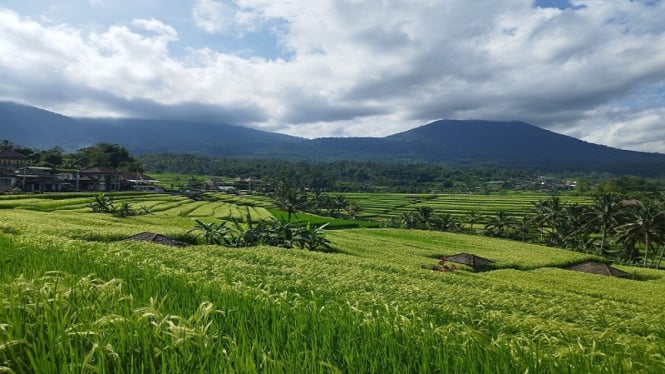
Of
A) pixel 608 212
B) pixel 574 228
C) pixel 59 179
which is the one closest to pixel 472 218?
pixel 574 228

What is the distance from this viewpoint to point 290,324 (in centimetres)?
316

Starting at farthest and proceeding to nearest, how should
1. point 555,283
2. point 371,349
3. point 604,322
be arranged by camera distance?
point 555,283, point 604,322, point 371,349

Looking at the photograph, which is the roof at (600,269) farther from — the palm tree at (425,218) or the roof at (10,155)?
the roof at (10,155)

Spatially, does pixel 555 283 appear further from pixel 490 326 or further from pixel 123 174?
pixel 123 174

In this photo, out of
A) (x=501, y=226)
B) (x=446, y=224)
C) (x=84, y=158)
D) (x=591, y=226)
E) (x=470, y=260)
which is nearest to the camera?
(x=470, y=260)

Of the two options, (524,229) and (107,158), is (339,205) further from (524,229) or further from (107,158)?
(107,158)

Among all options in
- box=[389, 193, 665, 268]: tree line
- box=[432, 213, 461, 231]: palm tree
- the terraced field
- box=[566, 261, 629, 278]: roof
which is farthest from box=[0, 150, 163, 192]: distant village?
box=[566, 261, 629, 278]: roof

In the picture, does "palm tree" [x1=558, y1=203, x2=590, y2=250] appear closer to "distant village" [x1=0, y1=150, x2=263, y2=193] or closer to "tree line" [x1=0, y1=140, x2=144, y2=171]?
"distant village" [x1=0, y1=150, x2=263, y2=193]

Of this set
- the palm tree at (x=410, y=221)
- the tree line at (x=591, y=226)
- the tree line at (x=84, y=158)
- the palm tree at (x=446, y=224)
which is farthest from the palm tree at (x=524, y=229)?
the tree line at (x=84, y=158)

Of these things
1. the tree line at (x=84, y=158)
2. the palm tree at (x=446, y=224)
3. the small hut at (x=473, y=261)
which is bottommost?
the palm tree at (x=446, y=224)

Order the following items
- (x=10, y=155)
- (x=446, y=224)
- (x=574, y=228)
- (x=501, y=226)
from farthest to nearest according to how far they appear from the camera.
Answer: (x=10, y=155) → (x=446, y=224) → (x=501, y=226) → (x=574, y=228)

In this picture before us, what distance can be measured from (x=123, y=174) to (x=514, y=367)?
3776 inches

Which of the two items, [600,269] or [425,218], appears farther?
[425,218]

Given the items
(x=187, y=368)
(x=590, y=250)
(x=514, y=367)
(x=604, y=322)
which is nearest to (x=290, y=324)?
(x=187, y=368)
